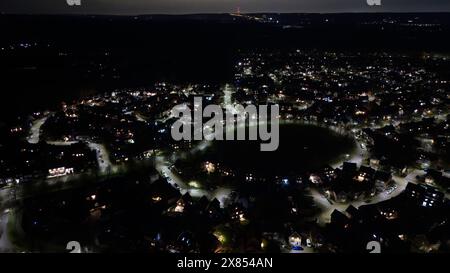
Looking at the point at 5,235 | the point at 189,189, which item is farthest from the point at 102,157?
the point at 5,235

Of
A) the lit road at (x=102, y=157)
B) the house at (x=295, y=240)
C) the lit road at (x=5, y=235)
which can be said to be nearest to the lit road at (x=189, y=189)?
the lit road at (x=102, y=157)

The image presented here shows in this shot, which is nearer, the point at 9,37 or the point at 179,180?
the point at 179,180

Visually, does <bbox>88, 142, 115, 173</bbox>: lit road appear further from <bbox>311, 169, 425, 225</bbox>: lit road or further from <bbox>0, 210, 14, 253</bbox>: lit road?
<bbox>311, 169, 425, 225</bbox>: lit road

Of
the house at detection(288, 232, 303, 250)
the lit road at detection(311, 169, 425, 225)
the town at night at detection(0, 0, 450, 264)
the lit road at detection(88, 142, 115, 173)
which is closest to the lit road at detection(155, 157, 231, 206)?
the town at night at detection(0, 0, 450, 264)

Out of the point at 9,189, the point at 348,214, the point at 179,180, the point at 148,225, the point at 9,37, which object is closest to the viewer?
the point at 148,225

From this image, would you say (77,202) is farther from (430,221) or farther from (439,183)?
(439,183)

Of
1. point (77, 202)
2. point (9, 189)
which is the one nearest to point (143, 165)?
point (77, 202)

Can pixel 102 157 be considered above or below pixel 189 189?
Answer: above

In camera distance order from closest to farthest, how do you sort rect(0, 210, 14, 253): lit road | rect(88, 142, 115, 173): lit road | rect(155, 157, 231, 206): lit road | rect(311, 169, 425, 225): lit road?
1. rect(0, 210, 14, 253): lit road
2. rect(311, 169, 425, 225): lit road
3. rect(155, 157, 231, 206): lit road
4. rect(88, 142, 115, 173): lit road

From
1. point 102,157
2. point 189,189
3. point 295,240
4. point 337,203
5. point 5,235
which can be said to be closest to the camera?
point 295,240

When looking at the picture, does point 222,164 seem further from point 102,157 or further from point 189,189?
point 102,157

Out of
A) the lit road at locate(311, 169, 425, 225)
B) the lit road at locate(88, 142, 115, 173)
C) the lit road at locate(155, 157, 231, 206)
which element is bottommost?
the lit road at locate(311, 169, 425, 225)
